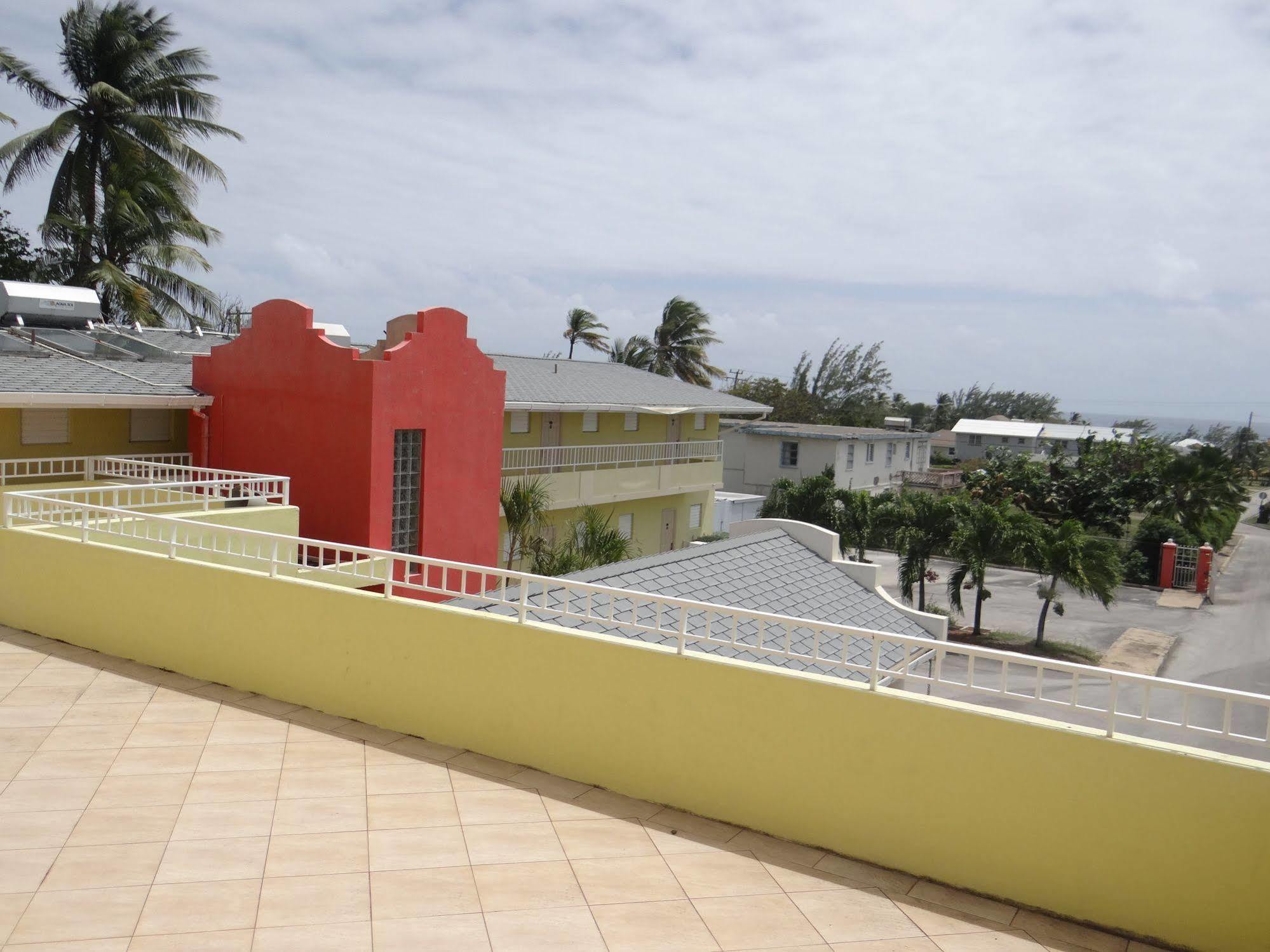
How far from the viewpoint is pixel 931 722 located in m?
5.95

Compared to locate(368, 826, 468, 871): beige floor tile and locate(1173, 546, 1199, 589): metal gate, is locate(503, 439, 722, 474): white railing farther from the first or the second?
locate(368, 826, 468, 871): beige floor tile

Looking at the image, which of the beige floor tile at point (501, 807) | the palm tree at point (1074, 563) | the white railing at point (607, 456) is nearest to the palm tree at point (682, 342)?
the white railing at point (607, 456)

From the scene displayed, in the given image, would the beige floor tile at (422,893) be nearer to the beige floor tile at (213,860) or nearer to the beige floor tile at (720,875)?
the beige floor tile at (213,860)

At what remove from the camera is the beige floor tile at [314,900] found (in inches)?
205

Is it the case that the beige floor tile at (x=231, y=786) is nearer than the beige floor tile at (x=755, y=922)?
No

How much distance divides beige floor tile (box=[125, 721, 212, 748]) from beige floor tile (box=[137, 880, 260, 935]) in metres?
2.29

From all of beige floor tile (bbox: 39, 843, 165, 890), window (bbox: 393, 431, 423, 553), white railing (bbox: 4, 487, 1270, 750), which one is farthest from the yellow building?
beige floor tile (bbox: 39, 843, 165, 890)

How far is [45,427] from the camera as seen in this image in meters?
15.4

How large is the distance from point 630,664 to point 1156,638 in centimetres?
2313

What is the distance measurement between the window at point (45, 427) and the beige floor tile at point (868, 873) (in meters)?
14.0

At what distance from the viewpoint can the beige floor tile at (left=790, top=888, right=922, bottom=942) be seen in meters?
5.34

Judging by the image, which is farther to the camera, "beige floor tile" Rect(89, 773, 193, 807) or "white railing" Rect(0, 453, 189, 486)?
"white railing" Rect(0, 453, 189, 486)

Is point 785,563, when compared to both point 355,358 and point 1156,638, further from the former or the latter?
point 1156,638

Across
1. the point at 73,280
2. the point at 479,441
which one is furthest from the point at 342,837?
the point at 73,280
